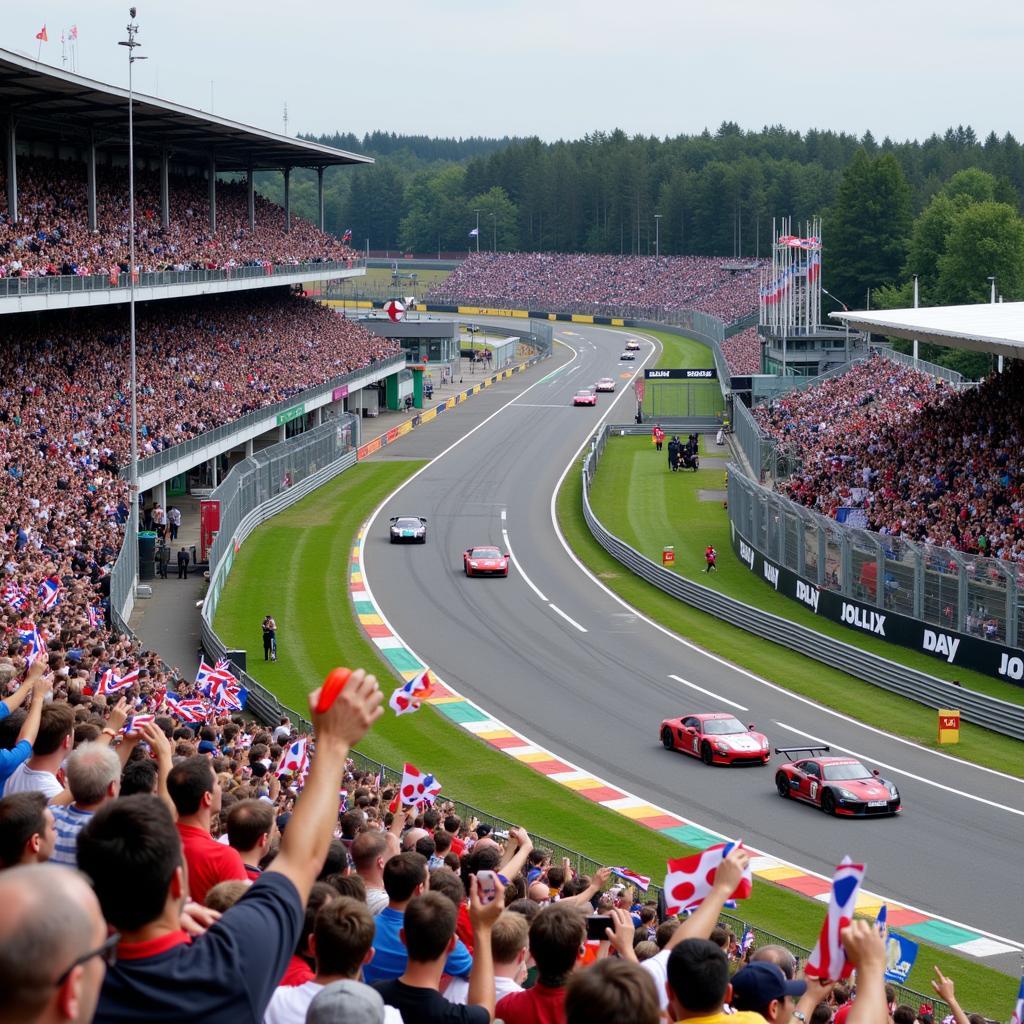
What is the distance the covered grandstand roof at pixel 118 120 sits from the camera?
153ft

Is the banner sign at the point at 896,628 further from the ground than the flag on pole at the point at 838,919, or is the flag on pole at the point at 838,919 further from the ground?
the flag on pole at the point at 838,919

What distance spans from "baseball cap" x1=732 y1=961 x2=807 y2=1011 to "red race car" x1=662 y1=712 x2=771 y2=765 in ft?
79.6

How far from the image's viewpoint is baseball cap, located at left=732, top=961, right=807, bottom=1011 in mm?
6613

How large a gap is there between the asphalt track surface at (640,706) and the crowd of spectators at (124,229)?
1293cm

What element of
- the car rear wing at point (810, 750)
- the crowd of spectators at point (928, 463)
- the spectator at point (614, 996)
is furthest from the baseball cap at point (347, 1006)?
the crowd of spectators at point (928, 463)

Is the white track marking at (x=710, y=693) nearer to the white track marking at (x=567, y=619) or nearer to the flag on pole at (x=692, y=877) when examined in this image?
the white track marking at (x=567, y=619)

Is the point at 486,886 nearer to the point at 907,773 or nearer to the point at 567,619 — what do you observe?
the point at 907,773

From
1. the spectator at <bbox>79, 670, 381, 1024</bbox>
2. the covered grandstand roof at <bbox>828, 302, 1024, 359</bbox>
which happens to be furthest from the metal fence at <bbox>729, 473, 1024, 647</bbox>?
the spectator at <bbox>79, 670, 381, 1024</bbox>

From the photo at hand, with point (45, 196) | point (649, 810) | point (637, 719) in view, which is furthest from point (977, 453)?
point (45, 196)

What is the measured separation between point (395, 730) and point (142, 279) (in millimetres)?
26181

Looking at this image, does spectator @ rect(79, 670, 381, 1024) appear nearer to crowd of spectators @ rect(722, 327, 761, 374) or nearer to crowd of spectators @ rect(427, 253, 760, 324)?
crowd of spectators @ rect(722, 327, 761, 374)

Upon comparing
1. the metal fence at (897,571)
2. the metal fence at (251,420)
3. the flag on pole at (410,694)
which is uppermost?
the flag on pole at (410,694)

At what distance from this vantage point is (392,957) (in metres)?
7.55

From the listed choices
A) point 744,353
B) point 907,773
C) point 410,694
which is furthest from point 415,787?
point 744,353
